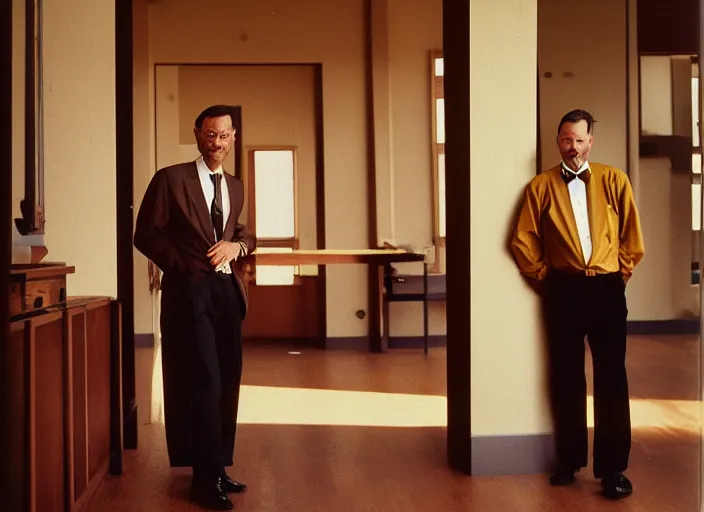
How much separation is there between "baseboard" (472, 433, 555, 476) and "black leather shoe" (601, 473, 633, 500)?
0.38 metres

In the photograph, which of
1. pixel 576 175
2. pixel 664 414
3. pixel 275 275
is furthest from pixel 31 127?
pixel 275 275

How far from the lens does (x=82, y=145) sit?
4.71 metres

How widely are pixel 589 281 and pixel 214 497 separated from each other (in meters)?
1.77

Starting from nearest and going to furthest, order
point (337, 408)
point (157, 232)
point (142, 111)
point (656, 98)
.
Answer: point (157, 232) → point (337, 408) → point (142, 111) → point (656, 98)

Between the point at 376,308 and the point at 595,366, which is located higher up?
the point at 595,366

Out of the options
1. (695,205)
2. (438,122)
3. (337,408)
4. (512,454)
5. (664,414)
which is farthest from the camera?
(695,205)

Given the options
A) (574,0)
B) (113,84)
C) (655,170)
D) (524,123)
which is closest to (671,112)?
(655,170)

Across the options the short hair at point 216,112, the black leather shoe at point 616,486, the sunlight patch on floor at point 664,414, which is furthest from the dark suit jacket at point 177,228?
the sunlight patch on floor at point 664,414

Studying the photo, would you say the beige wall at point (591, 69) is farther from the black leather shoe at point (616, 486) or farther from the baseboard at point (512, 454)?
the black leather shoe at point (616, 486)

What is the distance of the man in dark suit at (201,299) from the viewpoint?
152 inches

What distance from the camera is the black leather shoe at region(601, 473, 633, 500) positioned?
3.90 metres

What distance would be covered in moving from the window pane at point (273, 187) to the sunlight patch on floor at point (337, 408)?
294 centimetres

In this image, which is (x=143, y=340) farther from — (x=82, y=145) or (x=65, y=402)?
(x=65, y=402)

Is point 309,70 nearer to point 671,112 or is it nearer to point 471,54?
point 671,112
